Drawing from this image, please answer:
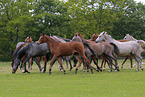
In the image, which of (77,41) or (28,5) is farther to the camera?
(28,5)

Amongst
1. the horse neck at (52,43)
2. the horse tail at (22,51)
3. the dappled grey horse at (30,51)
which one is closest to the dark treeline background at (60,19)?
the dappled grey horse at (30,51)

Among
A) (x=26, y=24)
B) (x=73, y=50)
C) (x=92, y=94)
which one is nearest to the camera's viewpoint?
(x=92, y=94)

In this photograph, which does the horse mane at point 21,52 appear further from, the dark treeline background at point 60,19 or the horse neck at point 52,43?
the dark treeline background at point 60,19

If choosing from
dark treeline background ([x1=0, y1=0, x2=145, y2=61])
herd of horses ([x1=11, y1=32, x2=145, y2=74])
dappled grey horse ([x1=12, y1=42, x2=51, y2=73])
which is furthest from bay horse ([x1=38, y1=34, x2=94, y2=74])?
dark treeline background ([x1=0, y1=0, x2=145, y2=61])

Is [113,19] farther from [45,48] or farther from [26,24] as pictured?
[45,48]

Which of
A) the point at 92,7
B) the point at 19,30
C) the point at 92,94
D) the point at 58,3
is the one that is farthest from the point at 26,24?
the point at 92,94

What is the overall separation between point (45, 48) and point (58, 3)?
40.5 meters

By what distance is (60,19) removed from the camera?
58.8 meters

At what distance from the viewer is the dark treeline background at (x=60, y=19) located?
57344 mm

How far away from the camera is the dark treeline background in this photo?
57344 millimetres

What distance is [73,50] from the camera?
18547 millimetres

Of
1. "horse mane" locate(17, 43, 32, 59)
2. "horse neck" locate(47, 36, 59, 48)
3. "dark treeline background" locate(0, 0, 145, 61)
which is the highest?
"dark treeline background" locate(0, 0, 145, 61)

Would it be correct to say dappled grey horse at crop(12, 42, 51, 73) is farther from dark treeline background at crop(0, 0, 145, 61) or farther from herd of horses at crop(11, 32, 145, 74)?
dark treeline background at crop(0, 0, 145, 61)

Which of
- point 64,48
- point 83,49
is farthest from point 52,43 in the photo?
point 83,49
